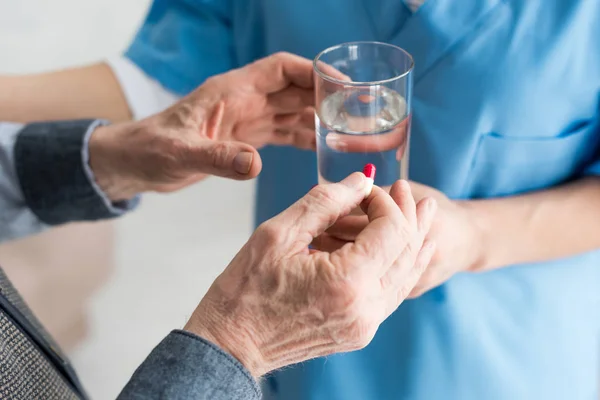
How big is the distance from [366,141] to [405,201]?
9cm

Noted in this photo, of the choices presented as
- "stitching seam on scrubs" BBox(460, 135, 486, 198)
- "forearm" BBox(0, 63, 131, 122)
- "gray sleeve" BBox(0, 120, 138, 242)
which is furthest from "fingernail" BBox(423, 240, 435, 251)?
"forearm" BBox(0, 63, 131, 122)

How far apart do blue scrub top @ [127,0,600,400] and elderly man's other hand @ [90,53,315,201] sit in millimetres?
68

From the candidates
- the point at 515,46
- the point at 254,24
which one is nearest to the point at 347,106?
the point at 515,46

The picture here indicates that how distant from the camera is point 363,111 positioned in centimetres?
60

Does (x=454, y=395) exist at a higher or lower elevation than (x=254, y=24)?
lower

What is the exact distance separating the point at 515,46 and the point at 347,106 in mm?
227

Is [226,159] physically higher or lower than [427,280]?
higher

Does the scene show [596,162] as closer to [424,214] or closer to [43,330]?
[424,214]

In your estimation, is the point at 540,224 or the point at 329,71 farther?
the point at 540,224

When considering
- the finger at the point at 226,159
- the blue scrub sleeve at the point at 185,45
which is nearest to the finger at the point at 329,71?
the finger at the point at 226,159

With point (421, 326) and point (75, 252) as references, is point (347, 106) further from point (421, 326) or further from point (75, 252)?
point (75, 252)

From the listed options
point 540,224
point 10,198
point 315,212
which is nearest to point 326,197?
point 315,212

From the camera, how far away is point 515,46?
2.23 feet

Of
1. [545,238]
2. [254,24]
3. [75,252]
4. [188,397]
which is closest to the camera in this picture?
[188,397]
